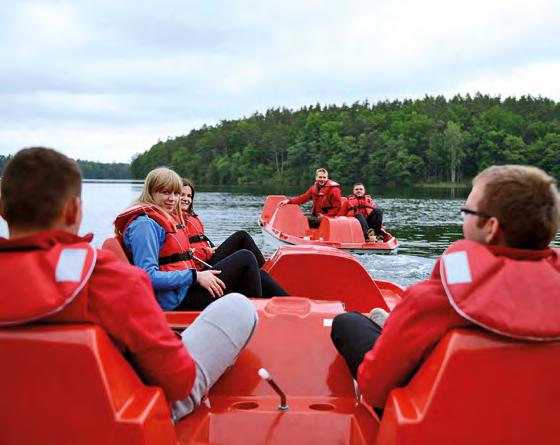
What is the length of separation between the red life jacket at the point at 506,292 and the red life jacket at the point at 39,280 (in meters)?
0.90

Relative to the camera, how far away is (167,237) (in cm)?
296

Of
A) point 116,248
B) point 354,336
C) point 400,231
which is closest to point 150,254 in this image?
point 116,248

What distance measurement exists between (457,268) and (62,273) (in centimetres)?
96

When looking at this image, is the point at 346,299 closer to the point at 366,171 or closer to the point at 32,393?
the point at 32,393

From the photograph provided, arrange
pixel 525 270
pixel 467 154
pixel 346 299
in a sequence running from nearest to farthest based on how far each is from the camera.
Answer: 1. pixel 525 270
2. pixel 346 299
3. pixel 467 154

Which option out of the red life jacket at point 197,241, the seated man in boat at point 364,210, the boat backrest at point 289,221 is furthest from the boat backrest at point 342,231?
the red life jacket at point 197,241

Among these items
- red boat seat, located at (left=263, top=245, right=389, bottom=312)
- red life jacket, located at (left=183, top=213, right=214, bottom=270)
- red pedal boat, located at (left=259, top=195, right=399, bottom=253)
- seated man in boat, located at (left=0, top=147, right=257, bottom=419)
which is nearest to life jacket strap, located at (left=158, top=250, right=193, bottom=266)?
red boat seat, located at (left=263, top=245, right=389, bottom=312)

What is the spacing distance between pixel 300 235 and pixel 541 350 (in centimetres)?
989

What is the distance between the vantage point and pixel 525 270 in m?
1.43

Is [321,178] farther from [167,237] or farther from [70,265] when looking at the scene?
[70,265]

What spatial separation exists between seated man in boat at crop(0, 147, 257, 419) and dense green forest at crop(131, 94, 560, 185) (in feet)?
180

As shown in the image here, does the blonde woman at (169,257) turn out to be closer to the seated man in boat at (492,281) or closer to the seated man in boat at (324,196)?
the seated man in boat at (492,281)

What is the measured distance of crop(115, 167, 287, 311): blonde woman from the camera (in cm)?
270

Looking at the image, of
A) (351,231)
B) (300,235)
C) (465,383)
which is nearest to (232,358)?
(465,383)
